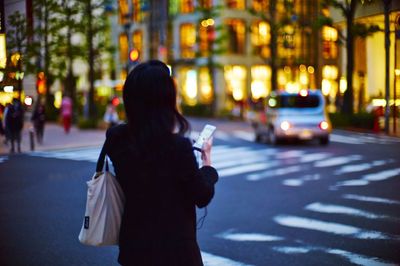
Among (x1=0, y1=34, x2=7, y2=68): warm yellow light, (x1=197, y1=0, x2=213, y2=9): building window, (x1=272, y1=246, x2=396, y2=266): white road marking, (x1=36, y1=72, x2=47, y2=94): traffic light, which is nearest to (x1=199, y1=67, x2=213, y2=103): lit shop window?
(x1=197, y1=0, x2=213, y2=9): building window

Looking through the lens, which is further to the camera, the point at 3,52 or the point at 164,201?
the point at 3,52

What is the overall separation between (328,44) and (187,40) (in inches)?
480

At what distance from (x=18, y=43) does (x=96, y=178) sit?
3.76 meters

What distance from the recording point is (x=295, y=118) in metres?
21.2

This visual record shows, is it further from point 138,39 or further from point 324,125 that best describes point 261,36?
point 324,125

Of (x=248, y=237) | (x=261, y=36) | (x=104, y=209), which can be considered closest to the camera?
(x=104, y=209)

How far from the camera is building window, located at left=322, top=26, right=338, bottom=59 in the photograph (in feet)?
177

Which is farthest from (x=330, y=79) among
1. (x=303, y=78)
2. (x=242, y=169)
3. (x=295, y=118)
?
(x=242, y=169)

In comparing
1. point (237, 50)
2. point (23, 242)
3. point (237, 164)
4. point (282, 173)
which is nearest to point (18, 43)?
point (23, 242)

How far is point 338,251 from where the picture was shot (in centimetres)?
673

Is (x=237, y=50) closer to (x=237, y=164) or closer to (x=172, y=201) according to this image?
(x=237, y=164)

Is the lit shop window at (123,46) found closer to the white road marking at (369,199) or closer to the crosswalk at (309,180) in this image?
the crosswalk at (309,180)

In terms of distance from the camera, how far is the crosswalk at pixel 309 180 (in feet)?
22.9

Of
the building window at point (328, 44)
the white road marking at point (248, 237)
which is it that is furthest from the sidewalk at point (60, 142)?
the building window at point (328, 44)
